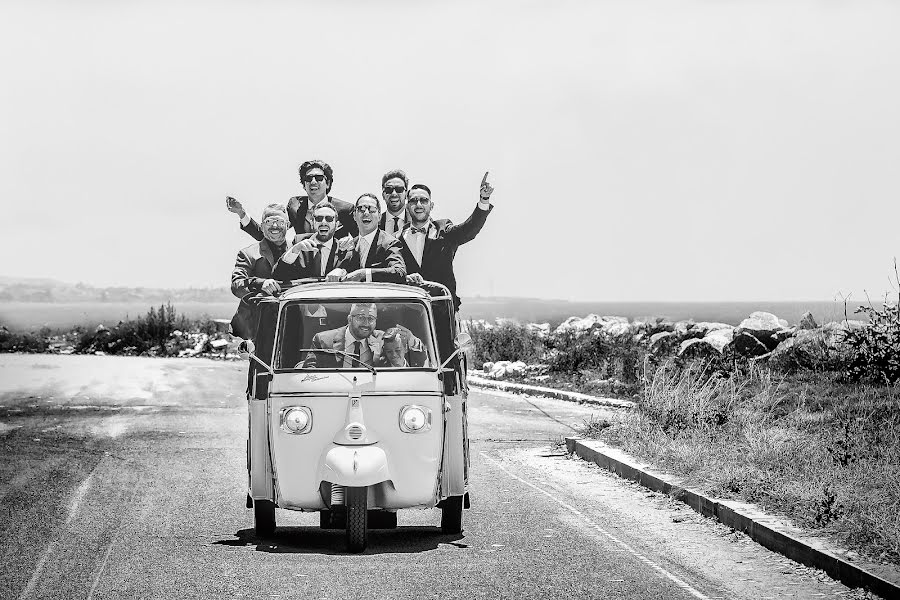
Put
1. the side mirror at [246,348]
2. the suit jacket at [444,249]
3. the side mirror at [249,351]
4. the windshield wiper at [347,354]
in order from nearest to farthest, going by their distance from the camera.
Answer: the windshield wiper at [347,354] < the side mirror at [249,351] < the side mirror at [246,348] < the suit jacket at [444,249]

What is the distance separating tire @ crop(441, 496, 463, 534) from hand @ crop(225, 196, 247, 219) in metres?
3.69

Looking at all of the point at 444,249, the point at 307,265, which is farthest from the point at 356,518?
the point at 444,249

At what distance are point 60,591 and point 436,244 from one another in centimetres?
515

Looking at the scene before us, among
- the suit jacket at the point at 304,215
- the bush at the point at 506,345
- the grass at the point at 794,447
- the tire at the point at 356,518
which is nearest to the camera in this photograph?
the tire at the point at 356,518

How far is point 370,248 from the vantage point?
10.7 metres

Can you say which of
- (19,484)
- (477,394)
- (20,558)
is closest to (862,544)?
(20,558)

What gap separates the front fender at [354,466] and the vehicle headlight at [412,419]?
0.85ft

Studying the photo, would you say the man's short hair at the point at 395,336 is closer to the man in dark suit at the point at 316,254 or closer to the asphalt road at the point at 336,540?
the asphalt road at the point at 336,540

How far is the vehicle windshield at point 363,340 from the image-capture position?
8.95 m

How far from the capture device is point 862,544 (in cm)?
836

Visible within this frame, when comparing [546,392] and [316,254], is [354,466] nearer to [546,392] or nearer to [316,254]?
[316,254]

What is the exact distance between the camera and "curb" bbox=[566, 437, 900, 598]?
7617mm

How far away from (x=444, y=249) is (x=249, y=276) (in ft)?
6.56

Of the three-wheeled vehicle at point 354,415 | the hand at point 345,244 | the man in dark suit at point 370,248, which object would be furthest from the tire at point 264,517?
the hand at point 345,244
